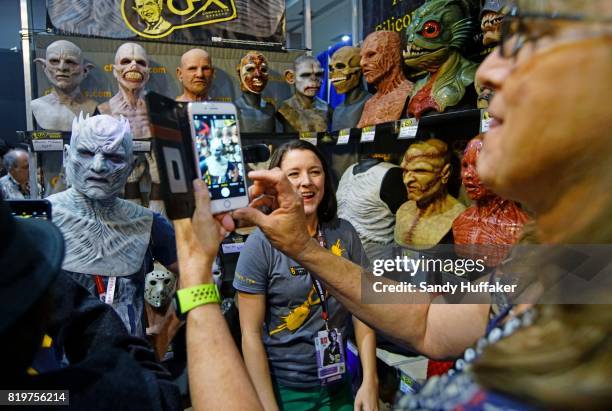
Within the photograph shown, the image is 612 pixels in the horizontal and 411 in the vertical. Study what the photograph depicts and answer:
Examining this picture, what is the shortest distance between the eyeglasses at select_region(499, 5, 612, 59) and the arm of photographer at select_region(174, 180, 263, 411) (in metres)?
0.61

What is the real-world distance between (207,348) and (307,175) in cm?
125

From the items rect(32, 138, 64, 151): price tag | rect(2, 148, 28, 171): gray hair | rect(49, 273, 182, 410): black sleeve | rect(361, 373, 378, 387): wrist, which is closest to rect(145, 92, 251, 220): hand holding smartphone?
rect(49, 273, 182, 410): black sleeve

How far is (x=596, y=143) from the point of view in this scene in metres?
0.49

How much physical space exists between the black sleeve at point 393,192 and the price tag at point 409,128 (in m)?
0.44

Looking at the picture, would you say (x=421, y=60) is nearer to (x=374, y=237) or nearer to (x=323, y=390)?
(x=374, y=237)

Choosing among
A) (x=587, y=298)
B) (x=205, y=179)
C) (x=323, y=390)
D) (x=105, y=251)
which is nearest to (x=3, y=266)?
(x=205, y=179)

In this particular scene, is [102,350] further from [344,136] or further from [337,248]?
[344,136]

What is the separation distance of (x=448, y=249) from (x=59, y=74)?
3.12 metres

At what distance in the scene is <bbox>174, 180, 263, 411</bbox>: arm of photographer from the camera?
747 millimetres

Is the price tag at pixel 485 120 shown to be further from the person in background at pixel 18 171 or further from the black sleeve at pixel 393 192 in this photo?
the person in background at pixel 18 171

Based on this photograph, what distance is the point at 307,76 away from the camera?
3.90m

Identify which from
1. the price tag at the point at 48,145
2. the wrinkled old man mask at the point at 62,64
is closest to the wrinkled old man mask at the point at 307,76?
the wrinkled old man mask at the point at 62,64

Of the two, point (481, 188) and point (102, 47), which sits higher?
point (102, 47)

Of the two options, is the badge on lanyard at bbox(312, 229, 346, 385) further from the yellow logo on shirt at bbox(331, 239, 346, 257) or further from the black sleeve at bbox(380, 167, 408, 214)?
the black sleeve at bbox(380, 167, 408, 214)
